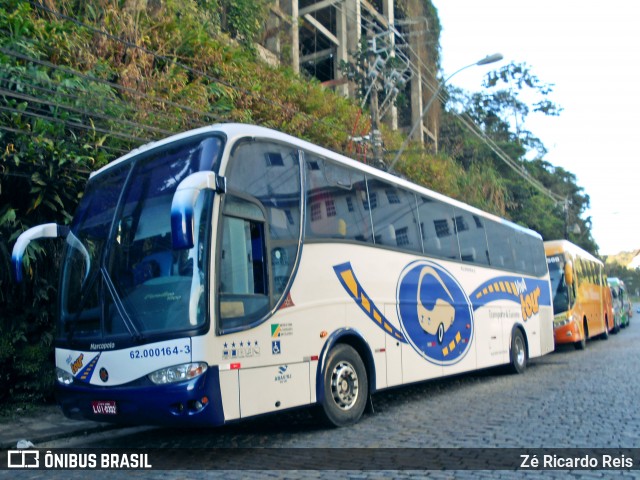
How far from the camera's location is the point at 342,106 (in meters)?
21.9

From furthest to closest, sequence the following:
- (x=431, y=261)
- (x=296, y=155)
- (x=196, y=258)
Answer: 1. (x=431, y=261)
2. (x=296, y=155)
3. (x=196, y=258)

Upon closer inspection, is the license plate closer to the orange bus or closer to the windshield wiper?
the windshield wiper

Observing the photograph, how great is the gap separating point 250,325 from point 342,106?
1658 centimetres

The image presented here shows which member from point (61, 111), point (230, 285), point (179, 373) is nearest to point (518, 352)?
point (230, 285)

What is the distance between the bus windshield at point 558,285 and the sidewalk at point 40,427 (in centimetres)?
1400

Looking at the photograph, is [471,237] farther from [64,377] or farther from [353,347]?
[64,377]

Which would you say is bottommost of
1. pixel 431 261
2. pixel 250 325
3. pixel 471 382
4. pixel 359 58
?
pixel 471 382

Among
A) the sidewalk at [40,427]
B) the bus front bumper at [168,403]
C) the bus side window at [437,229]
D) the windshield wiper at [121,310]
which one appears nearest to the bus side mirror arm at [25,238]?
the windshield wiper at [121,310]

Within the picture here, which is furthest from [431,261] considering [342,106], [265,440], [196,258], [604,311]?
[604,311]

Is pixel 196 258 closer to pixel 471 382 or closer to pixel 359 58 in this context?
pixel 471 382

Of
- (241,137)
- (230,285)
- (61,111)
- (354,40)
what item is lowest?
(230,285)

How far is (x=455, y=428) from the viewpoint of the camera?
7.40m

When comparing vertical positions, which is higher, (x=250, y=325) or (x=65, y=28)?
(x=65, y=28)

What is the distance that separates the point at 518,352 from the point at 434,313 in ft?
14.8
